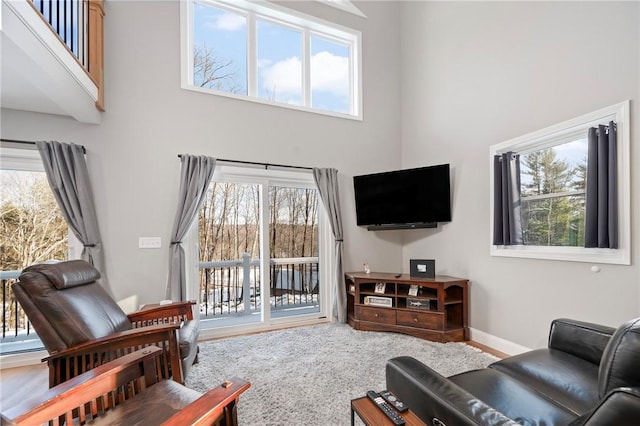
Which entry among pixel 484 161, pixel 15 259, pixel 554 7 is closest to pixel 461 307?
pixel 484 161

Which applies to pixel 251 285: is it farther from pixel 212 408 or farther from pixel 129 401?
pixel 212 408

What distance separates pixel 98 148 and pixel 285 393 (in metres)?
3.04

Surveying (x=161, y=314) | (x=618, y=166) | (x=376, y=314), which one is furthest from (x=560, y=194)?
(x=161, y=314)

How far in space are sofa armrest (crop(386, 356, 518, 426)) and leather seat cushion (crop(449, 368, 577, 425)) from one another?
405 millimetres

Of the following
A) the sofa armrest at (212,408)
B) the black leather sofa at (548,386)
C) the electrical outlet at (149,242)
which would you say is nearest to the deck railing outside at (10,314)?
the electrical outlet at (149,242)

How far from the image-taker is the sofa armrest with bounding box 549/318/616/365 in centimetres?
166

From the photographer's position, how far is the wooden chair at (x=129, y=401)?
3.57 feet

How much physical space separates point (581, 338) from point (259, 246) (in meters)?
3.17

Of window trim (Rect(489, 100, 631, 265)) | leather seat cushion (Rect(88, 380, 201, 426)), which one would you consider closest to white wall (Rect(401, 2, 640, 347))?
window trim (Rect(489, 100, 631, 265))

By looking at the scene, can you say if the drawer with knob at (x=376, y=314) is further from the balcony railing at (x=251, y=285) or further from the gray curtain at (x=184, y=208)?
the gray curtain at (x=184, y=208)

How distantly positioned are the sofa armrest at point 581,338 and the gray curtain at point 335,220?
2.37 metres

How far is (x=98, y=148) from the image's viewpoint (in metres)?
3.12

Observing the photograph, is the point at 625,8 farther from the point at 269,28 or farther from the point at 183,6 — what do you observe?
the point at 183,6

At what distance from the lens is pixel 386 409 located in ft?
3.85
